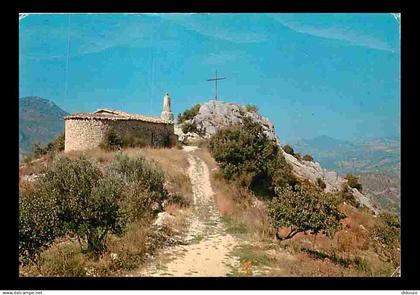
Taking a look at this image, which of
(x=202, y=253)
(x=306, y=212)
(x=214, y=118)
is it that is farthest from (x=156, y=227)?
(x=214, y=118)

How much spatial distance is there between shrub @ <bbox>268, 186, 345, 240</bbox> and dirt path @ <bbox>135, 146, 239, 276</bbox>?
1.34m

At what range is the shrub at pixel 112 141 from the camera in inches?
755

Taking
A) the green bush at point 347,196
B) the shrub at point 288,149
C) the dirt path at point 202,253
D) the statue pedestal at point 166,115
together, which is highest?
the statue pedestal at point 166,115

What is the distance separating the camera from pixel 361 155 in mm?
13562

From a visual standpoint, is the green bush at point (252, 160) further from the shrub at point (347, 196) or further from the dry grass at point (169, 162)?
the shrub at point (347, 196)

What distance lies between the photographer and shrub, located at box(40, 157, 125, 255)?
24.8 ft

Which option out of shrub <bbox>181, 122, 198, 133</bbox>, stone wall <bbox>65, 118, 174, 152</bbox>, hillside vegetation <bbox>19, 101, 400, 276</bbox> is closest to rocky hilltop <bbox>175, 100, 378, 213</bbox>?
shrub <bbox>181, 122, 198, 133</bbox>

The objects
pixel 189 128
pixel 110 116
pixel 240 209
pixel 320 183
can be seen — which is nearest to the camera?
pixel 240 209

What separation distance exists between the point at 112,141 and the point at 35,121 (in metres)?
8.86

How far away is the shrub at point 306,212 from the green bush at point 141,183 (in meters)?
3.69

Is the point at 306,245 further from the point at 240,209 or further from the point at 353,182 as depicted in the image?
the point at 353,182

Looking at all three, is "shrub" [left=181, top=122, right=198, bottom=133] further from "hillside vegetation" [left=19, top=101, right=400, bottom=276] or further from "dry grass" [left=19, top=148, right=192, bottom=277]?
"dry grass" [left=19, top=148, right=192, bottom=277]

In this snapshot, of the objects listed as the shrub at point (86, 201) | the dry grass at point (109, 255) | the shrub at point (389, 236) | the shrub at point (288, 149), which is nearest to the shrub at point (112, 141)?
the dry grass at point (109, 255)
